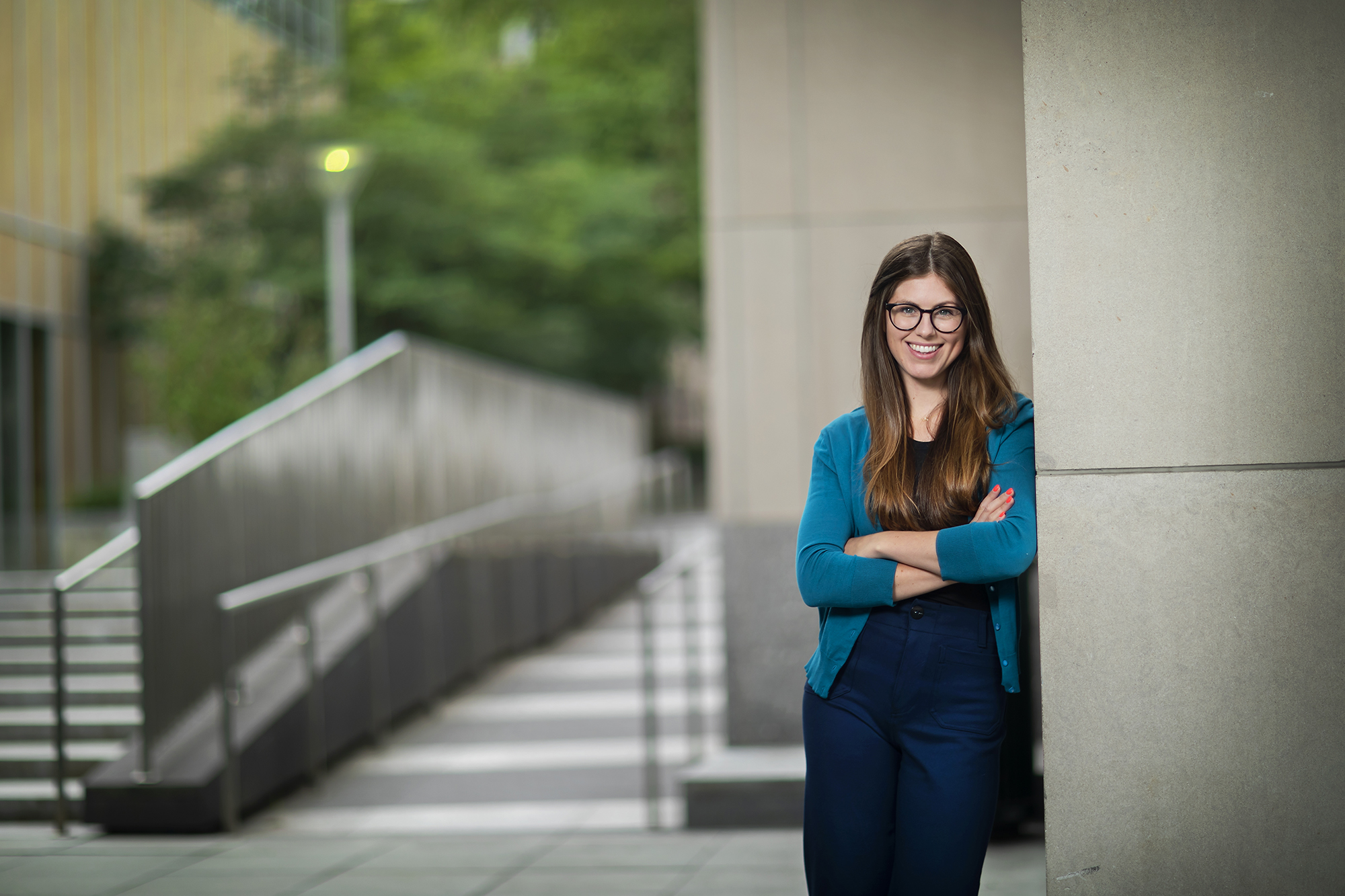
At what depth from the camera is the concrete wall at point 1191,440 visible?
2799mm

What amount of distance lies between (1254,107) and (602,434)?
15285 mm

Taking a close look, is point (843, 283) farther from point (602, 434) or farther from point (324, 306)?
point (324, 306)

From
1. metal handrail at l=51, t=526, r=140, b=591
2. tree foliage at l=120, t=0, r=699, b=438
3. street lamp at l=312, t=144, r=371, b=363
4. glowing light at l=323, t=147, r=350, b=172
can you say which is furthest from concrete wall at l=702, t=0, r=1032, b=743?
tree foliage at l=120, t=0, r=699, b=438

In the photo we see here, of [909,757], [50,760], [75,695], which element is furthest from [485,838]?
[909,757]

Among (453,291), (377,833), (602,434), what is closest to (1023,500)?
(377,833)

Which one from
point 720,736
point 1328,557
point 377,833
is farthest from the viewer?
point 720,736

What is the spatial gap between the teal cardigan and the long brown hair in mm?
50

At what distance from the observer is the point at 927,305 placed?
286 cm

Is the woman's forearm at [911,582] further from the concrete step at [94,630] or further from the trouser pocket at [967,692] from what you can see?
the concrete step at [94,630]

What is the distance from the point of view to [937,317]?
9.37ft

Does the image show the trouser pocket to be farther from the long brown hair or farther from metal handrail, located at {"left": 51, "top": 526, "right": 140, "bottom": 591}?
metal handrail, located at {"left": 51, "top": 526, "right": 140, "bottom": 591}

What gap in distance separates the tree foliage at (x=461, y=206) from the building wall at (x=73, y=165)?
1.14 meters

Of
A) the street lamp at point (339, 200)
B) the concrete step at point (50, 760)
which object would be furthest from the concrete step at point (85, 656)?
the street lamp at point (339, 200)

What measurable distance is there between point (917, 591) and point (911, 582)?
23 millimetres
